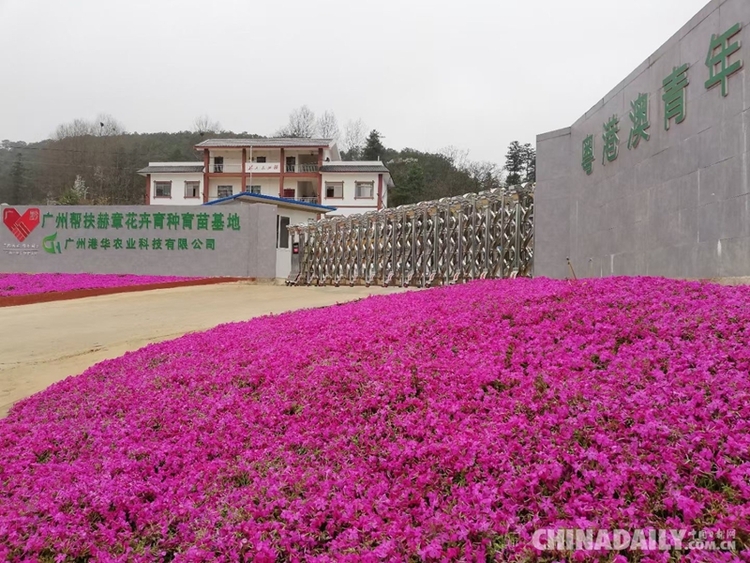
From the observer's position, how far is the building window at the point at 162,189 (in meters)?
32.7

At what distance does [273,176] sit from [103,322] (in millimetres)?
25633

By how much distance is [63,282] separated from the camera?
1254cm

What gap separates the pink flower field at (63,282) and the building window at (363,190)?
718 inches

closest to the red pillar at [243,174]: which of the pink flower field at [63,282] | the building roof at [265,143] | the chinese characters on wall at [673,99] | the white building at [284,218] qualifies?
the building roof at [265,143]

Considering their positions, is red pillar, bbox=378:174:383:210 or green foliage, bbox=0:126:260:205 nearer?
red pillar, bbox=378:174:383:210

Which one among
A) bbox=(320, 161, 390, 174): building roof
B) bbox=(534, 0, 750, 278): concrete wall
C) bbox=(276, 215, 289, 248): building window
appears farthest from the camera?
bbox=(320, 161, 390, 174): building roof

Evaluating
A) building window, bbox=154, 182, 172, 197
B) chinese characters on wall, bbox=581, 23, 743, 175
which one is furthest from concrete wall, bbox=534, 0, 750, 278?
building window, bbox=154, 182, 172, 197

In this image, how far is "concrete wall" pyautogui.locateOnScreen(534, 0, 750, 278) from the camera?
3947 mm

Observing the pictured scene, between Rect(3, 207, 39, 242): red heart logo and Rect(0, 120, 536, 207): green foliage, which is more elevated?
Rect(0, 120, 536, 207): green foliage

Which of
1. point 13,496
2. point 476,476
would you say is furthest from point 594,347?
point 13,496

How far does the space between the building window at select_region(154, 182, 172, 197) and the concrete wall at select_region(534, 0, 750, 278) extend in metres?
29.7

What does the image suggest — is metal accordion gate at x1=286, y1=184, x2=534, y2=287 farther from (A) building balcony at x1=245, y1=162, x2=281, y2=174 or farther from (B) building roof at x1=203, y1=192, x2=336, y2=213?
(A) building balcony at x1=245, y1=162, x2=281, y2=174

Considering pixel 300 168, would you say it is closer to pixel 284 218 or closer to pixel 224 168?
pixel 224 168

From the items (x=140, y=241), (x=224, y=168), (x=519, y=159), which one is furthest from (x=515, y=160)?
(x=140, y=241)
